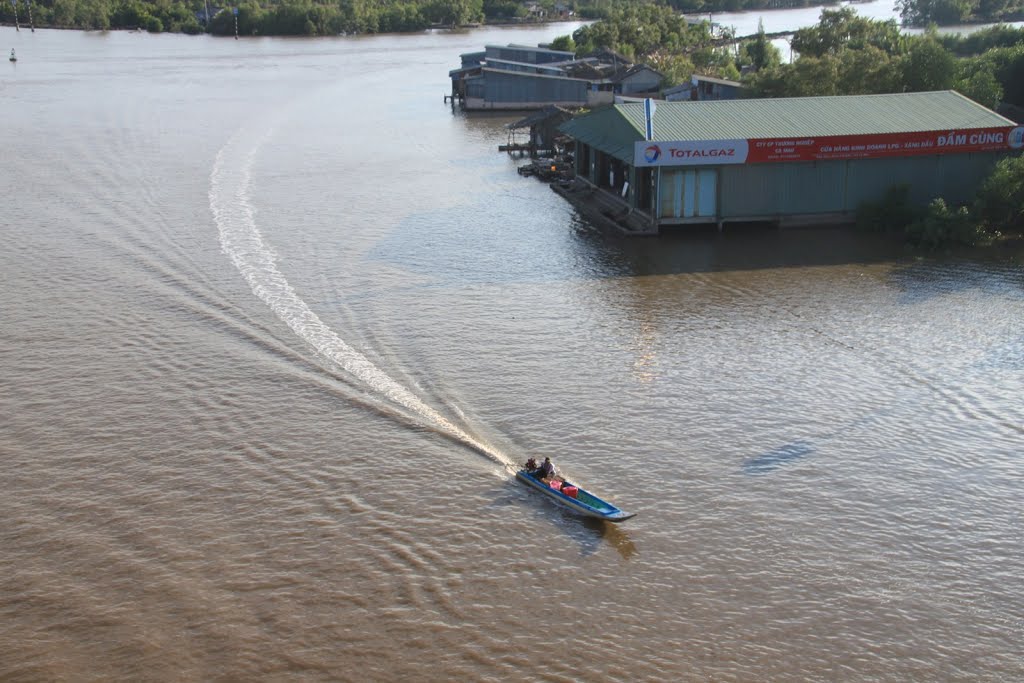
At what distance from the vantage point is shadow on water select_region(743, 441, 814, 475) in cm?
1823

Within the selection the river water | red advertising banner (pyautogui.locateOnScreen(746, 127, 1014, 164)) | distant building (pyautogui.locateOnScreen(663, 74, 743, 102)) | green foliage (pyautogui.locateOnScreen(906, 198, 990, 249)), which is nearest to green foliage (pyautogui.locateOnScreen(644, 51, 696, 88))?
distant building (pyautogui.locateOnScreen(663, 74, 743, 102))

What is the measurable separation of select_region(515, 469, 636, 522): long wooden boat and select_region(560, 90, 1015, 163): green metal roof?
17052 millimetres

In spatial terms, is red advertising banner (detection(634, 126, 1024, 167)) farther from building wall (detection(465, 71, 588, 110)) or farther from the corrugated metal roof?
building wall (detection(465, 71, 588, 110))

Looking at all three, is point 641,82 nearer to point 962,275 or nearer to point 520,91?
point 520,91

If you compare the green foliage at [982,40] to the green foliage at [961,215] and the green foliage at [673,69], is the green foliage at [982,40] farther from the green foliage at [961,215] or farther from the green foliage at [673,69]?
the green foliage at [961,215]

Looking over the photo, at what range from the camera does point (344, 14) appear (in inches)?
4742

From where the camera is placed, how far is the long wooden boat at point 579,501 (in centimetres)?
1605

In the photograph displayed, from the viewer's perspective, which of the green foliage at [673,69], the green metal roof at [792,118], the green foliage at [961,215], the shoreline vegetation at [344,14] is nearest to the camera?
the green foliage at [961,215]

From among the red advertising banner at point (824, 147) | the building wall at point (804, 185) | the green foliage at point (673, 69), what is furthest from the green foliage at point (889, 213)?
the green foliage at point (673, 69)

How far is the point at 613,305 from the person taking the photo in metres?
26.9

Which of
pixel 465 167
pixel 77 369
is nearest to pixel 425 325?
pixel 77 369

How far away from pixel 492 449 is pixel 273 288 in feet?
36.8

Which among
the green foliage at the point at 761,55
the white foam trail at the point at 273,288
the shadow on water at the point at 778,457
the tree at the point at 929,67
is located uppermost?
the green foliage at the point at 761,55

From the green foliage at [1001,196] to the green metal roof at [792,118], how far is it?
82.7 inches
